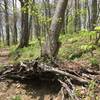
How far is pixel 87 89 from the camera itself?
5.92 m

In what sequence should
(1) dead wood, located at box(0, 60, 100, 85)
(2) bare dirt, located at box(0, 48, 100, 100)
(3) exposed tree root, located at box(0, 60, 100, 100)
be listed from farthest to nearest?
1. (2) bare dirt, located at box(0, 48, 100, 100)
2. (1) dead wood, located at box(0, 60, 100, 85)
3. (3) exposed tree root, located at box(0, 60, 100, 100)

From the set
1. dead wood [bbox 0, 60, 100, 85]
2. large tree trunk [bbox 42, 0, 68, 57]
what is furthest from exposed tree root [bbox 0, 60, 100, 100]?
large tree trunk [bbox 42, 0, 68, 57]

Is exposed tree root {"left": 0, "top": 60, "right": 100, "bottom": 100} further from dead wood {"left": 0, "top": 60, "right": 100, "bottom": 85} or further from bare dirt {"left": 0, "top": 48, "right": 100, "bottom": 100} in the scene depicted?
bare dirt {"left": 0, "top": 48, "right": 100, "bottom": 100}

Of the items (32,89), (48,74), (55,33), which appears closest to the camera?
(48,74)

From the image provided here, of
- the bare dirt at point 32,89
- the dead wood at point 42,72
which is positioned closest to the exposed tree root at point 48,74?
the dead wood at point 42,72

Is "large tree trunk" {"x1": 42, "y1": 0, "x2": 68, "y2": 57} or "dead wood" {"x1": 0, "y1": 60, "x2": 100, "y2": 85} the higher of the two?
"large tree trunk" {"x1": 42, "y1": 0, "x2": 68, "y2": 57}

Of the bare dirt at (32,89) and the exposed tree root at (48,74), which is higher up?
the exposed tree root at (48,74)

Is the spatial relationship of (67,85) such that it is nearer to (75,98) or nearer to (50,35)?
(75,98)

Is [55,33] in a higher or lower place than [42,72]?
higher

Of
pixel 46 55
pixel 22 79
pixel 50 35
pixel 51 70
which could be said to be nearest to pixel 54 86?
pixel 51 70

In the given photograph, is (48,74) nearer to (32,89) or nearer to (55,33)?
(32,89)

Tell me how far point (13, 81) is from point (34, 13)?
2.26 m

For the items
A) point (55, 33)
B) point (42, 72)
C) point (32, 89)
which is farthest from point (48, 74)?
point (55, 33)

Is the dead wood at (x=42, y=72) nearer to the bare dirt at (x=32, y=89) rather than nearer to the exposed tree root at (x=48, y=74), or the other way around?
the exposed tree root at (x=48, y=74)
